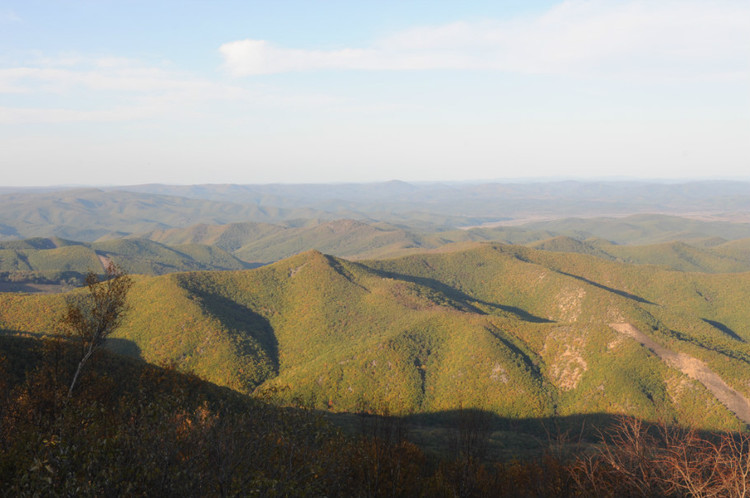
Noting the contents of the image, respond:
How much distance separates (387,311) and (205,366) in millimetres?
62792

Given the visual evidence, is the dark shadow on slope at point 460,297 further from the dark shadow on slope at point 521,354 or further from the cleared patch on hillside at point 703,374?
the cleared patch on hillside at point 703,374

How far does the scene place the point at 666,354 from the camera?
338ft

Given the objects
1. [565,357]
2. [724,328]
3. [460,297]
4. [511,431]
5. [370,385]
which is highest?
[460,297]

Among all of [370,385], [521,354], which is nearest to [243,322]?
[370,385]

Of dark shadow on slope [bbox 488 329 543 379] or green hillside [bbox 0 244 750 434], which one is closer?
green hillside [bbox 0 244 750 434]

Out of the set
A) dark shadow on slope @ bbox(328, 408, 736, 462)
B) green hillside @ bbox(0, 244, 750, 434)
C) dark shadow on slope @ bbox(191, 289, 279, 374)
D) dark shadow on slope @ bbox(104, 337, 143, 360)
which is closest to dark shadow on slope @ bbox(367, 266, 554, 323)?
green hillside @ bbox(0, 244, 750, 434)

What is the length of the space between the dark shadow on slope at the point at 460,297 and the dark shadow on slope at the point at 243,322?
6257 centimetres

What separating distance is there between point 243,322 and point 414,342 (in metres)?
59.0

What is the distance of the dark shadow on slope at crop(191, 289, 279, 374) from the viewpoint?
12093cm

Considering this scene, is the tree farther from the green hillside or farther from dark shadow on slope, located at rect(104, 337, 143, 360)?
dark shadow on slope, located at rect(104, 337, 143, 360)

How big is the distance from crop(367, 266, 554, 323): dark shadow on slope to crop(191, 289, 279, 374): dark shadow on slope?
6257 centimetres

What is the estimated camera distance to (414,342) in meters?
117

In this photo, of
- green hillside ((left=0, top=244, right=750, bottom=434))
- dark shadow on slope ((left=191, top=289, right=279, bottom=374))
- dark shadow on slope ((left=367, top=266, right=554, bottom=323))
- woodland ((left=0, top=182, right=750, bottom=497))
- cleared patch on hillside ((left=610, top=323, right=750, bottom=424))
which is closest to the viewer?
woodland ((left=0, top=182, right=750, bottom=497))

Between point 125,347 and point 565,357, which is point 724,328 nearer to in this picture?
point 565,357
